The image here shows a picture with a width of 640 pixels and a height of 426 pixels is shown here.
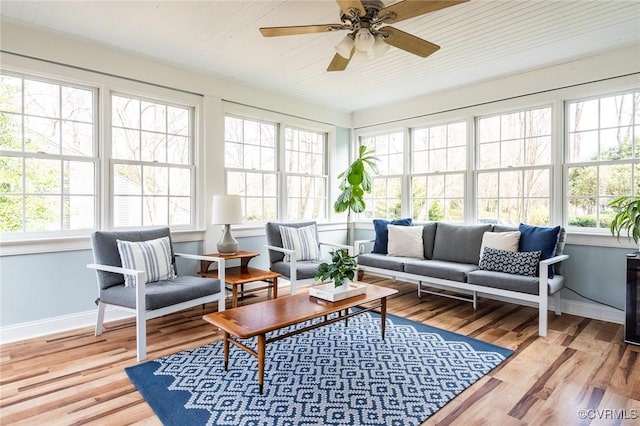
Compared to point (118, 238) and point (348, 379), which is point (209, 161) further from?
point (348, 379)

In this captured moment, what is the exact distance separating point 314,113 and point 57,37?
3.10m

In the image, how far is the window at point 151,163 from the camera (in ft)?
11.8

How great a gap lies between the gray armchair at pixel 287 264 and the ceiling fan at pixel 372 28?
7.04 feet

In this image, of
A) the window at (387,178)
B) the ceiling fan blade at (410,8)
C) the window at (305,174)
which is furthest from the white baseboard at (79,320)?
the ceiling fan blade at (410,8)

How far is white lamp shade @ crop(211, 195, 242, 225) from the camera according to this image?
3.78 metres

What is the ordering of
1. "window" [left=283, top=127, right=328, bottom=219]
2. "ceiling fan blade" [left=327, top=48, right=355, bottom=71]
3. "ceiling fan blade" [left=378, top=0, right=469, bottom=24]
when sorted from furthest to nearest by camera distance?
"window" [left=283, top=127, right=328, bottom=219] < "ceiling fan blade" [left=327, top=48, right=355, bottom=71] < "ceiling fan blade" [left=378, top=0, right=469, bottom=24]

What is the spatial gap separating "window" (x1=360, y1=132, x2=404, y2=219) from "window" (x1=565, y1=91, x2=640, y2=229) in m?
2.12

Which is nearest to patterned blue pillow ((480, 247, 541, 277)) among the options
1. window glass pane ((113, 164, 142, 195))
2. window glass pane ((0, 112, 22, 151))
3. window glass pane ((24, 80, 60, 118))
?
window glass pane ((113, 164, 142, 195))

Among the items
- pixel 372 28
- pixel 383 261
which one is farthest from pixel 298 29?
pixel 383 261

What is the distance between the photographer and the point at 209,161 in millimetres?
4152

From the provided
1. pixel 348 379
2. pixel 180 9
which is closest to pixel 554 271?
pixel 348 379

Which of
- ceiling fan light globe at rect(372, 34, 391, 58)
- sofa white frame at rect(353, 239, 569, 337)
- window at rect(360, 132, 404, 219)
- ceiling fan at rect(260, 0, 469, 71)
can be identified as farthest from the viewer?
window at rect(360, 132, 404, 219)

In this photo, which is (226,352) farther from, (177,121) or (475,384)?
(177,121)

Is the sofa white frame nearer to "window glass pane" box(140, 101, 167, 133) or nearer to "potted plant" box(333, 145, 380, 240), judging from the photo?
"potted plant" box(333, 145, 380, 240)
